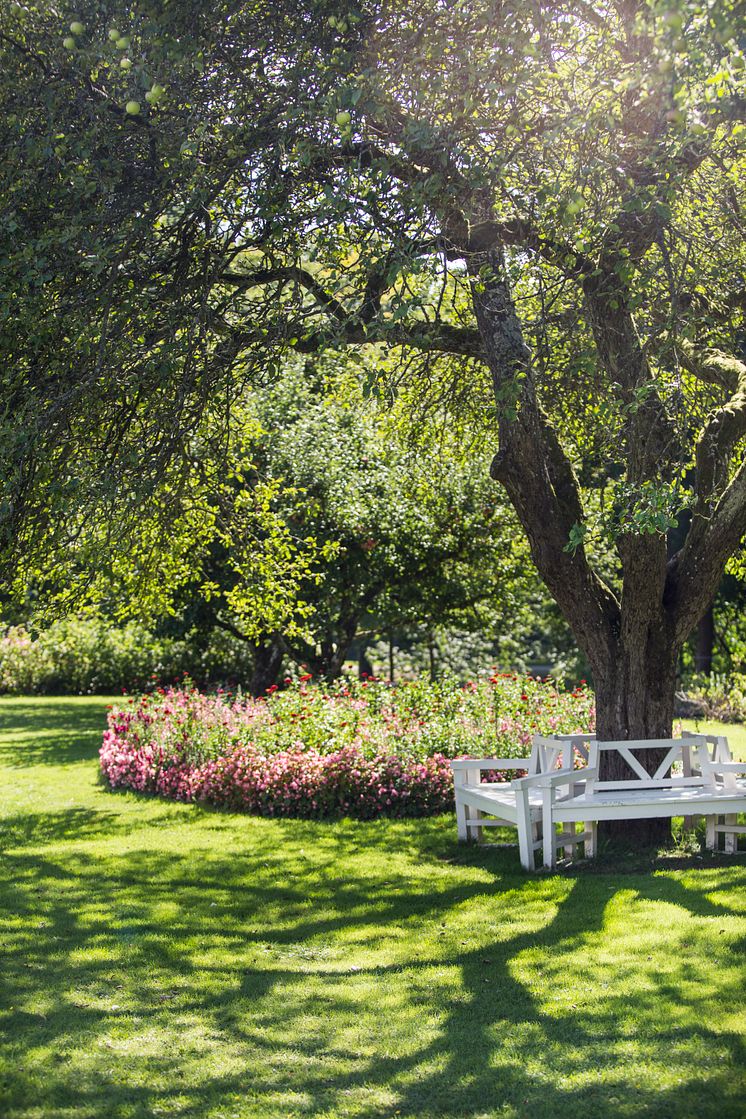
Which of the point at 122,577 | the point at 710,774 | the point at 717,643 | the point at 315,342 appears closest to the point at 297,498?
the point at 122,577

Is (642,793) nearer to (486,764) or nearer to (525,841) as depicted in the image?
(525,841)

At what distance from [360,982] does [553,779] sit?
256cm

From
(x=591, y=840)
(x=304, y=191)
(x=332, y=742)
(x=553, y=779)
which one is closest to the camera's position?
(x=304, y=191)

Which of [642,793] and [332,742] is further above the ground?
[332,742]

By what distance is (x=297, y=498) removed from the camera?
15.8m

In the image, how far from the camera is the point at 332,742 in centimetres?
1171

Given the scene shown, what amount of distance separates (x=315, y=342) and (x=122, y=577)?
377cm

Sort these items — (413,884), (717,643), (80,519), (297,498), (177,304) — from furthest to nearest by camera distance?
(717,643) → (297,498) → (413,884) → (80,519) → (177,304)

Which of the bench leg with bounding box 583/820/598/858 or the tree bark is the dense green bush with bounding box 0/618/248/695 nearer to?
the tree bark

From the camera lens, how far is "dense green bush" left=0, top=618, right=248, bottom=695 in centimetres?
2541

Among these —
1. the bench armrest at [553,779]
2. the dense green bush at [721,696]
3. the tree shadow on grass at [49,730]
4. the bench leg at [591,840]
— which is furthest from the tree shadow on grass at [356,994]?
the dense green bush at [721,696]

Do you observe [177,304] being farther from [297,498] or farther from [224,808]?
[297,498]

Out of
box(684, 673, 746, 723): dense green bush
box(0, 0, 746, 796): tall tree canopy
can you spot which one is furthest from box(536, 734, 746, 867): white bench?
box(684, 673, 746, 723): dense green bush

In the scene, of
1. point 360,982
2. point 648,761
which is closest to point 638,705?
point 648,761
